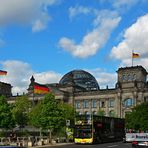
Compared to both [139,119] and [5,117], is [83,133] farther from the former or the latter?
[139,119]

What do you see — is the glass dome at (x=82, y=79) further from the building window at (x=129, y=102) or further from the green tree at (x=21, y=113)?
the green tree at (x=21, y=113)

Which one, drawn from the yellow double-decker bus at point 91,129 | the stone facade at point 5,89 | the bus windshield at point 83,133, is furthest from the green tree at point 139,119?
the stone facade at point 5,89

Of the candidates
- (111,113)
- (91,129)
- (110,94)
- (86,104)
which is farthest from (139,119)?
(86,104)

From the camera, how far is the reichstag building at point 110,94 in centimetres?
15012

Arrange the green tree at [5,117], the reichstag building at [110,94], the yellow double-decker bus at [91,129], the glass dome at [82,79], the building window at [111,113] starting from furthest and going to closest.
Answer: the glass dome at [82,79], the building window at [111,113], the reichstag building at [110,94], the green tree at [5,117], the yellow double-decker bus at [91,129]

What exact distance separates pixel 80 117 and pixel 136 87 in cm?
9066

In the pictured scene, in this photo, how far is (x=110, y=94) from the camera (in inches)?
6225

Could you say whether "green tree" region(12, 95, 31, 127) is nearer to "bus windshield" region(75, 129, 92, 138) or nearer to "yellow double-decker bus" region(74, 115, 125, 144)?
"yellow double-decker bus" region(74, 115, 125, 144)

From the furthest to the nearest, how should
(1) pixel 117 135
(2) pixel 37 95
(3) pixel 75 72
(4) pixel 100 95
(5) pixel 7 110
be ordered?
(3) pixel 75 72
(2) pixel 37 95
(4) pixel 100 95
(5) pixel 7 110
(1) pixel 117 135

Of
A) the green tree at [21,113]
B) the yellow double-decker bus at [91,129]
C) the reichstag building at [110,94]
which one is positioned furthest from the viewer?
the reichstag building at [110,94]

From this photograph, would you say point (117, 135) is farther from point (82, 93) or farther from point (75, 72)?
point (75, 72)

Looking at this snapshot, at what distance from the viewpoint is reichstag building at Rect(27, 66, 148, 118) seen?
150m

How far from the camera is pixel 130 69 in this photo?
518 feet

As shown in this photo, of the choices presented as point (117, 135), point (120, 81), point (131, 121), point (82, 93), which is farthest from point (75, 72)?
point (117, 135)
